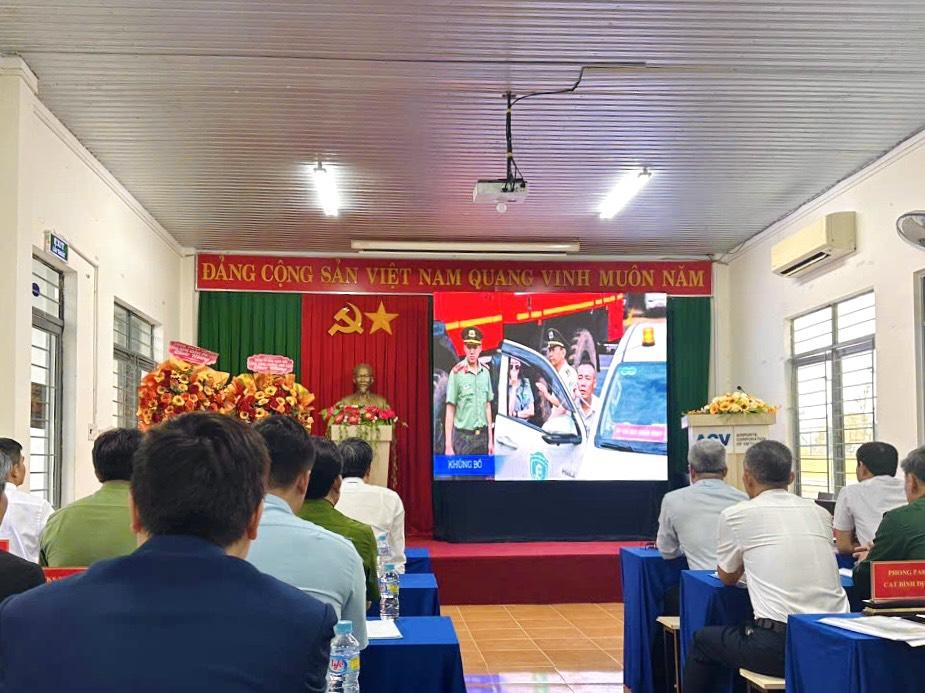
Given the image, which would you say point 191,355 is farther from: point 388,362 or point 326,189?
point 388,362

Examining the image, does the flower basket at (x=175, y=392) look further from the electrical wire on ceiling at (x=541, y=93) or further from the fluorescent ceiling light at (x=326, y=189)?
the fluorescent ceiling light at (x=326, y=189)

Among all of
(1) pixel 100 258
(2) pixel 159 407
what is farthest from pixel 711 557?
(1) pixel 100 258

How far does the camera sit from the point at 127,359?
29.2ft

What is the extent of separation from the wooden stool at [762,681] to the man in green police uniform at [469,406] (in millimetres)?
6436

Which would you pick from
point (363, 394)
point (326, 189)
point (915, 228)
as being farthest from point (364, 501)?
point (363, 394)

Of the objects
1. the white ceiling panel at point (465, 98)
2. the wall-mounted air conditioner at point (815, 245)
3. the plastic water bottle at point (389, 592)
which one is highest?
the white ceiling panel at point (465, 98)

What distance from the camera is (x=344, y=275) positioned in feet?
35.9

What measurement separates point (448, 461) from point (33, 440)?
14.6 feet

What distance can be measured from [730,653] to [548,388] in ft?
21.5

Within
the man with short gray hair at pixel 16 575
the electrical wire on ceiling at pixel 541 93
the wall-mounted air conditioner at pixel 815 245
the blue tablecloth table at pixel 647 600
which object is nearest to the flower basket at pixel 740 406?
the wall-mounted air conditioner at pixel 815 245

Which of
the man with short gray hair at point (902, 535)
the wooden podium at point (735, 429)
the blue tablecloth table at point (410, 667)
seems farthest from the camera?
the wooden podium at point (735, 429)

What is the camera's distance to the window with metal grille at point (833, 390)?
8172mm

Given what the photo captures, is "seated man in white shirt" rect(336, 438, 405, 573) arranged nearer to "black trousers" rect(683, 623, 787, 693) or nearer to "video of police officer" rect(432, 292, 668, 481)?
"black trousers" rect(683, 623, 787, 693)

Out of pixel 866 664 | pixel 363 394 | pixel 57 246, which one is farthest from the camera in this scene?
pixel 363 394
